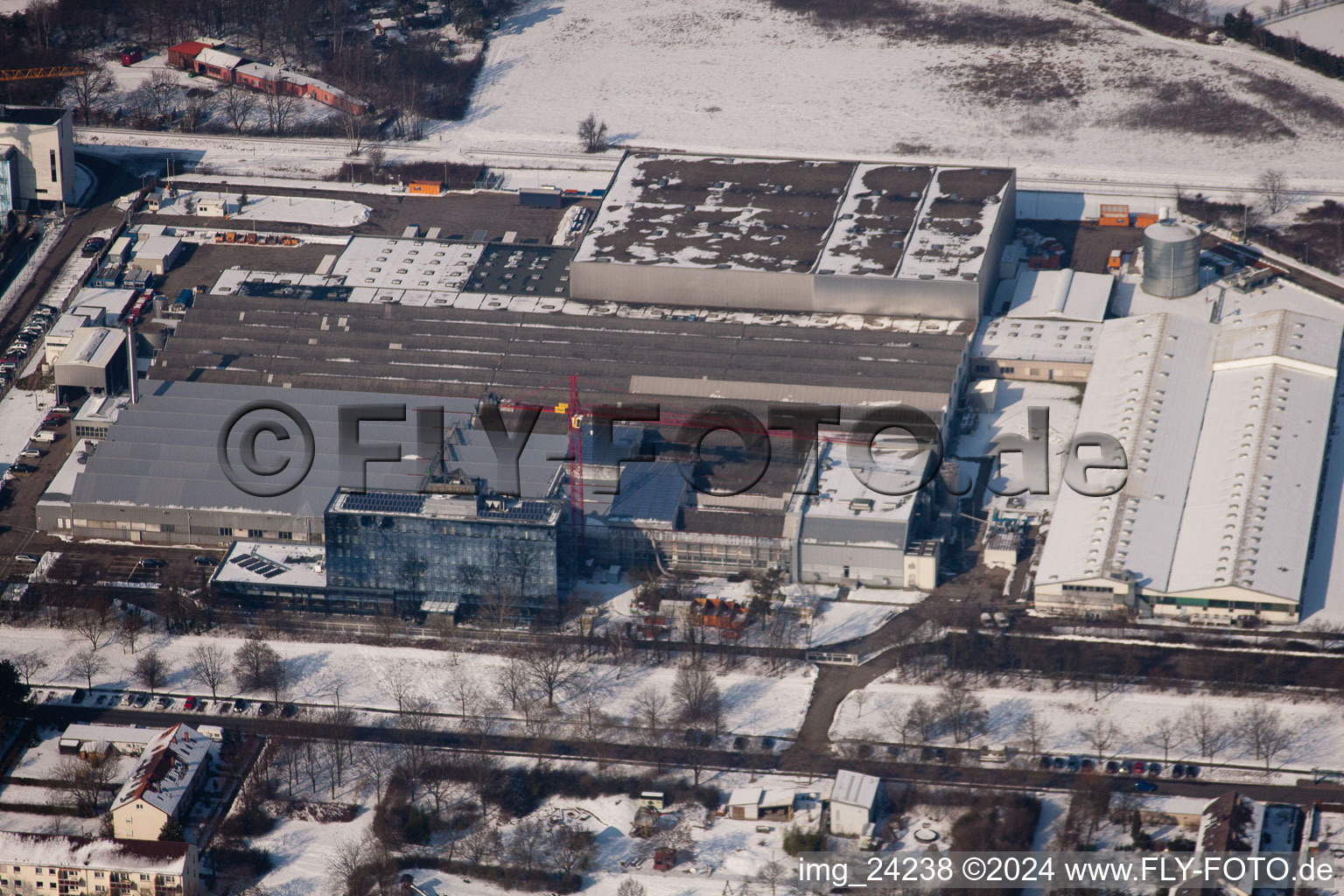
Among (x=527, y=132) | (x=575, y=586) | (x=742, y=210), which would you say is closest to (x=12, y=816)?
(x=575, y=586)

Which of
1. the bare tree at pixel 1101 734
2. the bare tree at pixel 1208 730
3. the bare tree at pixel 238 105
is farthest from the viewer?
the bare tree at pixel 238 105

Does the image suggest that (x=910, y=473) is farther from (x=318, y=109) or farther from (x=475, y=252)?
(x=318, y=109)

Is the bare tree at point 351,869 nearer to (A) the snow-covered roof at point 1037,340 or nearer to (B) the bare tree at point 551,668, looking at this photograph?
(B) the bare tree at point 551,668

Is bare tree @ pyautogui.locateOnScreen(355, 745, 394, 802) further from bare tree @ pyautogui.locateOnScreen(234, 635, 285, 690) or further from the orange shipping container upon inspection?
the orange shipping container

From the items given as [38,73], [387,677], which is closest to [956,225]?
[387,677]

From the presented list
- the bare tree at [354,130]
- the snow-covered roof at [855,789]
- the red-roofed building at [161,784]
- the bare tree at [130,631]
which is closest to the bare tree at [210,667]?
the bare tree at [130,631]

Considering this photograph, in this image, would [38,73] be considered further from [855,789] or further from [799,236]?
[855,789]
